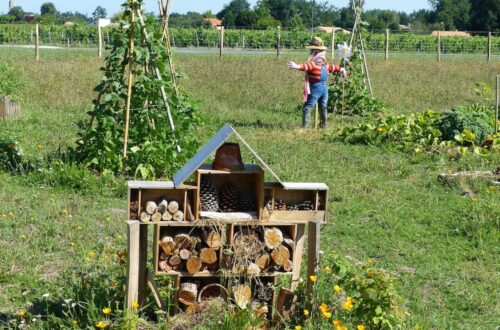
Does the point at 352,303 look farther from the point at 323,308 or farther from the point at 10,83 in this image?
the point at 10,83

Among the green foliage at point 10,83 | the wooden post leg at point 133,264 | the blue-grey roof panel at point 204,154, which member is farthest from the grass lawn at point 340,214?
the blue-grey roof panel at point 204,154

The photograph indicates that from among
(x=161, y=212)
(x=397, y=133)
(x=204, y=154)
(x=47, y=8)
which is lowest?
(x=397, y=133)

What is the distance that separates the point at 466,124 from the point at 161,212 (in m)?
7.83

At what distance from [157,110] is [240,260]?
4777 millimetres

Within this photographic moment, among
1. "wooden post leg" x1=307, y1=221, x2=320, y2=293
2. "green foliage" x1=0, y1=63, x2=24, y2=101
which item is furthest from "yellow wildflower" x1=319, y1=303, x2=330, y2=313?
"green foliage" x1=0, y1=63, x2=24, y2=101

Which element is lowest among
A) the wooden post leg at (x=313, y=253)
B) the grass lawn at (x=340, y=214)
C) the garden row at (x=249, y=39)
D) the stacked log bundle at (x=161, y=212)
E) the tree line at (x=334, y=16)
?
the grass lawn at (x=340, y=214)

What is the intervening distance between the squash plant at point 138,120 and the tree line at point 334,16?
60887mm

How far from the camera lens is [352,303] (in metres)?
4.73

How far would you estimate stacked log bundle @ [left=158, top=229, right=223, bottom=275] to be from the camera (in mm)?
4691

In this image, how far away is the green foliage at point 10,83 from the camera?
15.3 m

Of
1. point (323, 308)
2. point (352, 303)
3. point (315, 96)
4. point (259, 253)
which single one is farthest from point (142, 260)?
point (315, 96)

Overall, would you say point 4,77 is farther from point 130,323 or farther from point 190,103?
point 130,323

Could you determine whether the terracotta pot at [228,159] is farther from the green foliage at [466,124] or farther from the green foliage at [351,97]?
the green foliage at [351,97]

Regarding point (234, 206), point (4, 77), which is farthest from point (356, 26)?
point (234, 206)
